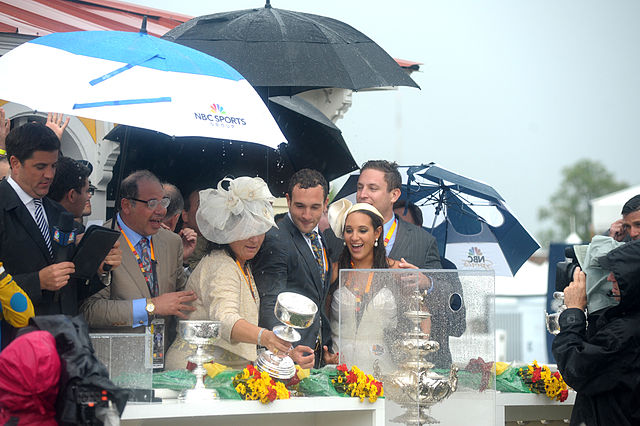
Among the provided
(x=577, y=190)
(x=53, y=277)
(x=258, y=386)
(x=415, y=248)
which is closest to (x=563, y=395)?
(x=415, y=248)

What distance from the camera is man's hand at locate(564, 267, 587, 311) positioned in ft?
13.2

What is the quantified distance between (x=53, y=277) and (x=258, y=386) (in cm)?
98

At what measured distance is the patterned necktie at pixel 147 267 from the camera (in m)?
4.25

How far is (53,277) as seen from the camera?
358 cm

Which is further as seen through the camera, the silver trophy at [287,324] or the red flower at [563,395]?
the red flower at [563,395]

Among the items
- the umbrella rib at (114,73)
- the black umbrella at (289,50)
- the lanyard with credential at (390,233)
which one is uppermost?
the black umbrella at (289,50)

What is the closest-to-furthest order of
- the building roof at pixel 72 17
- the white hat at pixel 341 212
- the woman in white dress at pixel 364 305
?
the woman in white dress at pixel 364 305 → the white hat at pixel 341 212 → the building roof at pixel 72 17

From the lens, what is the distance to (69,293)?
12.6ft

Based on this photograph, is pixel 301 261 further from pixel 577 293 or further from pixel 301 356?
pixel 577 293

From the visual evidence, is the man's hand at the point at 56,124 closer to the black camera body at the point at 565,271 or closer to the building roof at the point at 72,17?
the building roof at the point at 72,17

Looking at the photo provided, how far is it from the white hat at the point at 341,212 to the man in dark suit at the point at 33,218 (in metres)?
1.59

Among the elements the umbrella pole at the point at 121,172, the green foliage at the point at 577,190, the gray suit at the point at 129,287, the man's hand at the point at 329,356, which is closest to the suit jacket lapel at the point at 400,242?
the man's hand at the point at 329,356

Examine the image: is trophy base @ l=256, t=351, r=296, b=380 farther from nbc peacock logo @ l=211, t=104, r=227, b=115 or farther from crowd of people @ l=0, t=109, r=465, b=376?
nbc peacock logo @ l=211, t=104, r=227, b=115

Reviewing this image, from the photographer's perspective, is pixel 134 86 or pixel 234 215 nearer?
pixel 134 86
